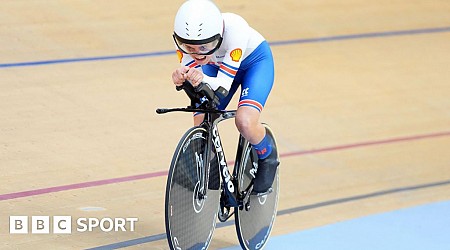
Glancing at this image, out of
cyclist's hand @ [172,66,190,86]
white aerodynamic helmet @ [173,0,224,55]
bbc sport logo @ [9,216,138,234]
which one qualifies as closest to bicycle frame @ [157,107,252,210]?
cyclist's hand @ [172,66,190,86]

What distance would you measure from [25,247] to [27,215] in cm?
33

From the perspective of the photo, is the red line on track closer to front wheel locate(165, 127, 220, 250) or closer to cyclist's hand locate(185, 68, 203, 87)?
front wheel locate(165, 127, 220, 250)

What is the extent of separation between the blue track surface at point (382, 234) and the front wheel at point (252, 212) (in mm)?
82

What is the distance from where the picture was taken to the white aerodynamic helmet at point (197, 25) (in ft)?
10.1

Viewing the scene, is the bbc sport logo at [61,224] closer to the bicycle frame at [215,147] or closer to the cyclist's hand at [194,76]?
the bicycle frame at [215,147]

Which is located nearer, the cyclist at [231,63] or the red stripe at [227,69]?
the cyclist at [231,63]

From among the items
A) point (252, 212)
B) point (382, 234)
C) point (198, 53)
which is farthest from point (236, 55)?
point (382, 234)

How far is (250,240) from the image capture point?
3.69 metres

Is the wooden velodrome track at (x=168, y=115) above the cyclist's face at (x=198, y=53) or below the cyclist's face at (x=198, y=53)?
below

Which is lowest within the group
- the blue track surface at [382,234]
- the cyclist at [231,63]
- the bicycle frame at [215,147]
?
the blue track surface at [382,234]

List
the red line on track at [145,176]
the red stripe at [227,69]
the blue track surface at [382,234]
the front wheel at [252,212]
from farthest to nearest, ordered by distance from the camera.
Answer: the red line on track at [145,176] → the blue track surface at [382,234] → the front wheel at [252,212] → the red stripe at [227,69]

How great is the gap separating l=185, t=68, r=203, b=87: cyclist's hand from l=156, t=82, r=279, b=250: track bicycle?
3cm

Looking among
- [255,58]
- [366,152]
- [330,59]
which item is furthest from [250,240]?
[330,59]

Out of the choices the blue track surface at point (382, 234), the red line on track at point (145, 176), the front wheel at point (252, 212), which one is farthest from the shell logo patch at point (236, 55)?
the red line on track at point (145, 176)
